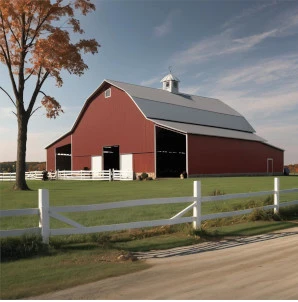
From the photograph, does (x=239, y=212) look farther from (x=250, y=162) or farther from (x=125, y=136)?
(x=250, y=162)

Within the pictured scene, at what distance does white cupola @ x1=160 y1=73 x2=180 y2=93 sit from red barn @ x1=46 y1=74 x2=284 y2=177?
6.0 inches

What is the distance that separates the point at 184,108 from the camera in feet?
146

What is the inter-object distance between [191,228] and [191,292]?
13.5 feet

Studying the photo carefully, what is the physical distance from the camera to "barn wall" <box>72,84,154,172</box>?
37.3 m

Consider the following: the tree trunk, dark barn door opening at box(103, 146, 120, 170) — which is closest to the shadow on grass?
the tree trunk

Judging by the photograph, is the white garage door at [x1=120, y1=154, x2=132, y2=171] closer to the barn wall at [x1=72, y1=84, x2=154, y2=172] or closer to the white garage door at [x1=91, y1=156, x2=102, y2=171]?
the barn wall at [x1=72, y1=84, x2=154, y2=172]

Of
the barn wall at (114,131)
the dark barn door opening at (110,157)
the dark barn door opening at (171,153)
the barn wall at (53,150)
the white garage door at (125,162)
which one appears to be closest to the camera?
the barn wall at (114,131)

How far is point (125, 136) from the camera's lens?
1545 inches

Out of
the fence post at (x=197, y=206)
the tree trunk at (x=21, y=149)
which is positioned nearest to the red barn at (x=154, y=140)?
the tree trunk at (x=21, y=149)

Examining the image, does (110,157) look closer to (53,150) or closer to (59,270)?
(53,150)

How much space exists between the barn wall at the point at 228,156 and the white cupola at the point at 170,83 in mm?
12476

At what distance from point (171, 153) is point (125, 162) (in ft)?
22.3

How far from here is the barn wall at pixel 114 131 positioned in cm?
3734

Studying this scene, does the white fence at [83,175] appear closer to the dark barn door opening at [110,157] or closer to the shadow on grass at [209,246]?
the dark barn door opening at [110,157]
